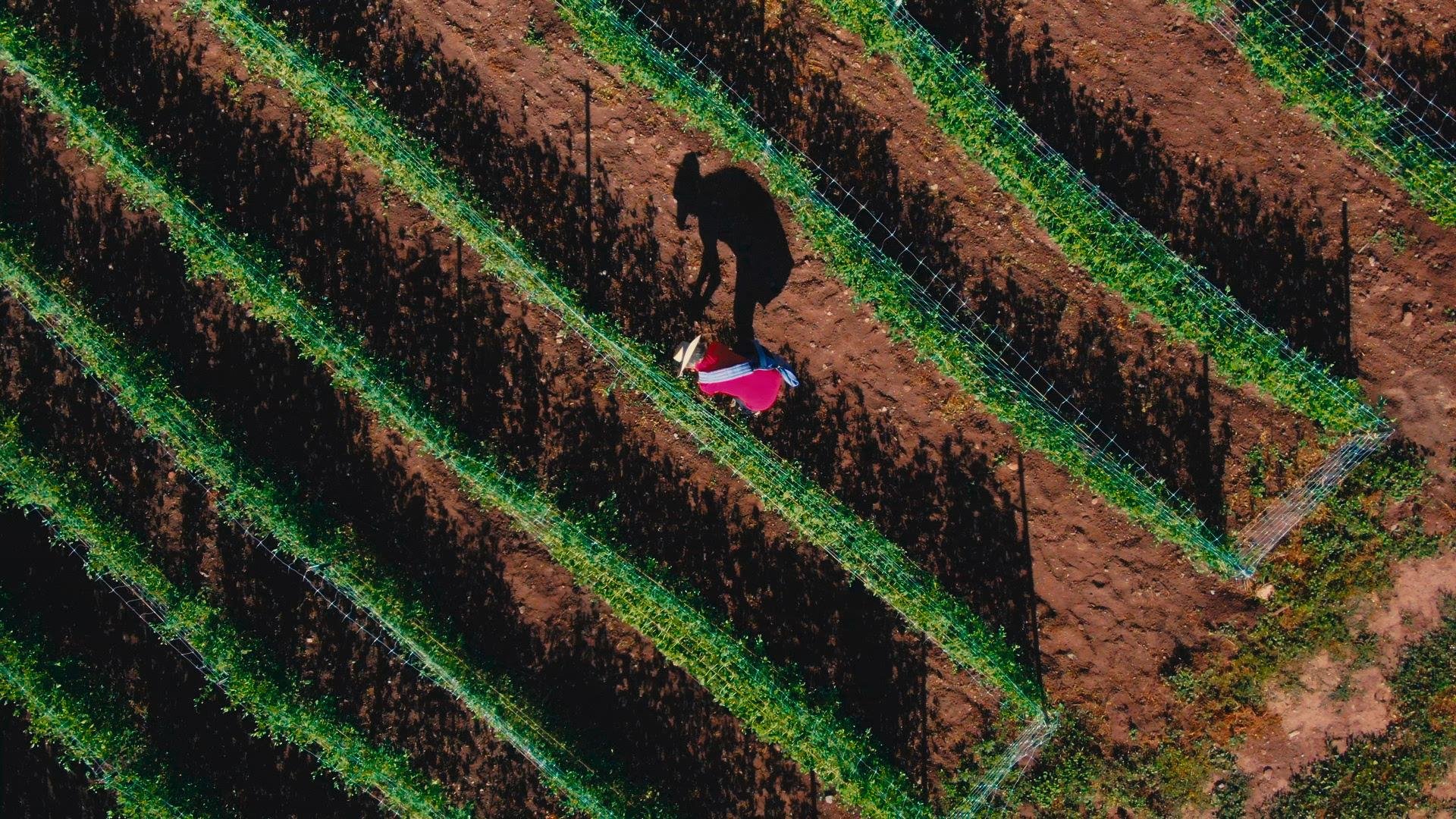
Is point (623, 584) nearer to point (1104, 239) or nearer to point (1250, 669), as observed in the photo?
point (1104, 239)

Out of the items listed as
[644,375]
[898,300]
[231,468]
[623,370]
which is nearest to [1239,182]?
[898,300]

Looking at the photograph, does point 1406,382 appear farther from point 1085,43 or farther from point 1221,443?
point 1085,43

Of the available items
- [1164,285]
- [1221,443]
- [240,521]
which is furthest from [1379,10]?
[240,521]

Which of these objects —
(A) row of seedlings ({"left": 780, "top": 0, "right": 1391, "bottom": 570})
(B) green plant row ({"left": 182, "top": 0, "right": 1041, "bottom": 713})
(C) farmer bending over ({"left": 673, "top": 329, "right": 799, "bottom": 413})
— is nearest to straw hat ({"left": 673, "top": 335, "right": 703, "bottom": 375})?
(C) farmer bending over ({"left": 673, "top": 329, "right": 799, "bottom": 413})

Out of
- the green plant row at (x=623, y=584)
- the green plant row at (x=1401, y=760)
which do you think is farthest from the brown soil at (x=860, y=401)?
the green plant row at (x=1401, y=760)

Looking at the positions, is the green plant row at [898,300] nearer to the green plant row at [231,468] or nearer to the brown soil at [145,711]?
the green plant row at [231,468]

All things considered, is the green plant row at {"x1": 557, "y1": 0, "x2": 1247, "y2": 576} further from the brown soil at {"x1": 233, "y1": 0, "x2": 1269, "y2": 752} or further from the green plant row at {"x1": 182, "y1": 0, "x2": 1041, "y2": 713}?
the green plant row at {"x1": 182, "y1": 0, "x2": 1041, "y2": 713}
